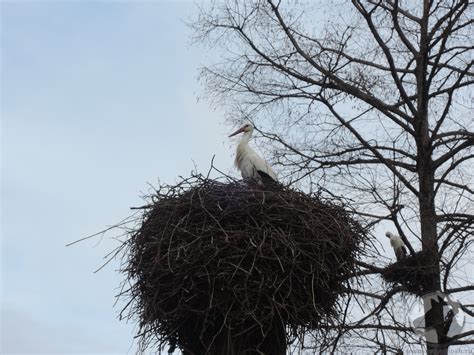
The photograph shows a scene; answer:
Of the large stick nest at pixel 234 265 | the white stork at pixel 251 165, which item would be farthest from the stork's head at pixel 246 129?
the large stick nest at pixel 234 265

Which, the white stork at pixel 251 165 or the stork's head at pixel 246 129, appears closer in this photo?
the white stork at pixel 251 165

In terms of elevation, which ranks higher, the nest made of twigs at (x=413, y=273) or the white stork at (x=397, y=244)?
the white stork at (x=397, y=244)

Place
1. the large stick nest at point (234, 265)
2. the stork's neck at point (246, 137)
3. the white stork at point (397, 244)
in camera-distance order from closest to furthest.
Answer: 1. the large stick nest at point (234, 265)
2. the stork's neck at point (246, 137)
3. the white stork at point (397, 244)

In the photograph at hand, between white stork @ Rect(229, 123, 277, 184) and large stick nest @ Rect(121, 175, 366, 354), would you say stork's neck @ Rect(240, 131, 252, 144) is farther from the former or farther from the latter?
large stick nest @ Rect(121, 175, 366, 354)

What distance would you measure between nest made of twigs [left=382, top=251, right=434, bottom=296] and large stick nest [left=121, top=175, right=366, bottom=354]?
142 cm

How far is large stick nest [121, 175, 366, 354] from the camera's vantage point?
243 inches

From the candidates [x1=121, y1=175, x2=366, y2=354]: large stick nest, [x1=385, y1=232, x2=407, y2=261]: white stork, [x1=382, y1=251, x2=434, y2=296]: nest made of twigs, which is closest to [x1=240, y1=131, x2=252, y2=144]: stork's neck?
[x1=382, y1=251, x2=434, y2=296]: nest made of twigs

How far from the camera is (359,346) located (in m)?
7.97

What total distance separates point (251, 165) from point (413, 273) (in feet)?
6.97

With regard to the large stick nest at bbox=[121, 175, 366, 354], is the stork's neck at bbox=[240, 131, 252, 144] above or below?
above

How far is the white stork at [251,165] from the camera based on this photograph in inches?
355

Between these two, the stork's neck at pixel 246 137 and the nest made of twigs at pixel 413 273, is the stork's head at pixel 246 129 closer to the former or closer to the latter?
the stork's neck at pixel 246 137

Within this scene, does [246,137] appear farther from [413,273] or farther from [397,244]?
[397,244]

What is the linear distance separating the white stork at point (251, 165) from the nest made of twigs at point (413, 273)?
1.61 m
